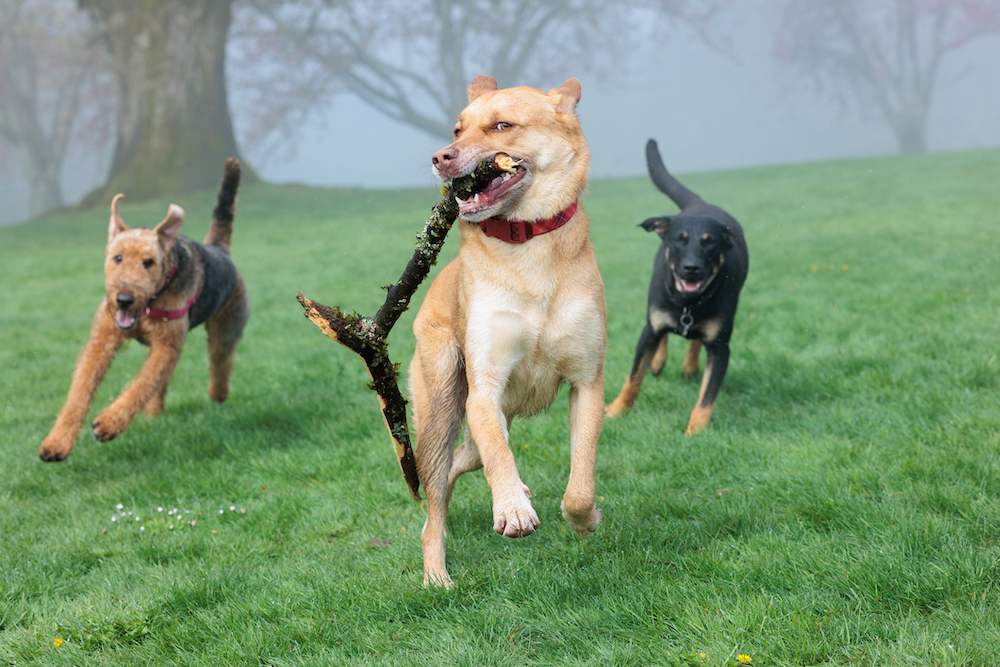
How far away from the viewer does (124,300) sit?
16.7 ft

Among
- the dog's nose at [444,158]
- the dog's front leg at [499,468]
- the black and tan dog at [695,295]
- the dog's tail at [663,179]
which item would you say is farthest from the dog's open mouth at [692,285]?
the dog's nose at [444,158]

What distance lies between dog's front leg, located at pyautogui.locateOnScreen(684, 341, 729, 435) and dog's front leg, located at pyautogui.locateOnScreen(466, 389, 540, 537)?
208cm

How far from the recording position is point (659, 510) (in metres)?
4.02

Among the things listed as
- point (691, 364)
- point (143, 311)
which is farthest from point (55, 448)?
point (691, 364)

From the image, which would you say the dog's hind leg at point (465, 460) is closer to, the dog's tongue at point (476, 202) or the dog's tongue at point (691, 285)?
the dog's tongue at point (476, 202)

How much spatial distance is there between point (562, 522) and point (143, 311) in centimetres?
320

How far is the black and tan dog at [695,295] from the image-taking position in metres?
5.32

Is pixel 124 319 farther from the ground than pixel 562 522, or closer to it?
farther from the ground

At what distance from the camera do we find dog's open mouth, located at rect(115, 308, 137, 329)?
16.8ft

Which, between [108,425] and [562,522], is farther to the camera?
[108,425]

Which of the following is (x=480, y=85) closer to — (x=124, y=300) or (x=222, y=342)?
(x=124, y=300)

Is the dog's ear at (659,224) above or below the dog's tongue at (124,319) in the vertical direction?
above

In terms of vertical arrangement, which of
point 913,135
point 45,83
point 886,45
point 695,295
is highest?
point 886,45

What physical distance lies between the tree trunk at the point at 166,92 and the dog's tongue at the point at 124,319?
54.7 feet
